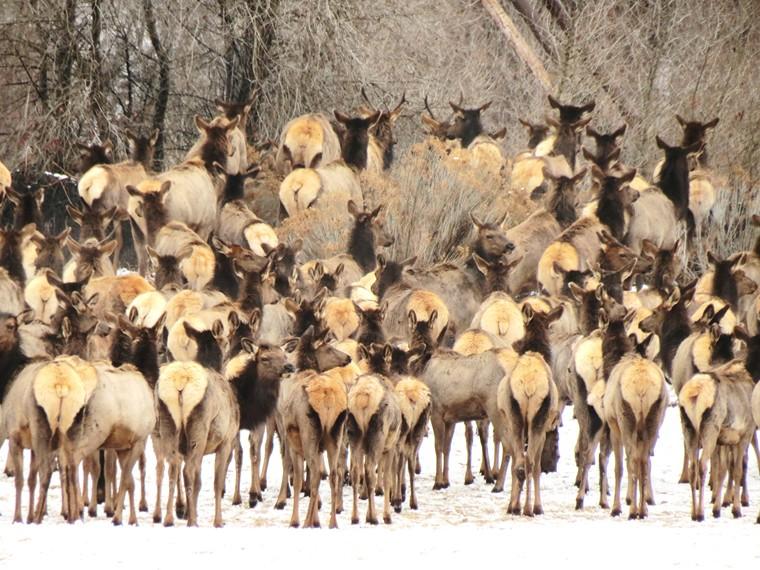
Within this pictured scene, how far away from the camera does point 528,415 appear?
46.1 feet

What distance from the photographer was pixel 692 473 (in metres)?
13.7

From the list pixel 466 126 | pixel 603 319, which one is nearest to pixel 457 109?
pixel 466 126

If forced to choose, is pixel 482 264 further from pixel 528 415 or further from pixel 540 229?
pixel 528 415

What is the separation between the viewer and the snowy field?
11.1 meters

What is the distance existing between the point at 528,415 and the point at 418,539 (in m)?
2.29

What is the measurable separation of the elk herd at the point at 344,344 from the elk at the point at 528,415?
0.07 ft

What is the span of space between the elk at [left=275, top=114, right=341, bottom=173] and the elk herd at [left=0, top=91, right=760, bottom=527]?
0.11 feet

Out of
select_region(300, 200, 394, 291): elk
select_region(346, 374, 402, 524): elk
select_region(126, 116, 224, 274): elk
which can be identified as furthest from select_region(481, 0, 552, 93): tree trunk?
select_region(346, 374, 402, 524): elk

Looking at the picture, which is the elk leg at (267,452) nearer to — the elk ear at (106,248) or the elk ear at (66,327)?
the elk ear at (66,327)

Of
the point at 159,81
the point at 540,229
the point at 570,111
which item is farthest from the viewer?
the point at 159,81

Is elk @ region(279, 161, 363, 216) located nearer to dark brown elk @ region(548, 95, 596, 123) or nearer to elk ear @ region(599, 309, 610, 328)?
dark brown elk @ region(548, 95, 596, 123)

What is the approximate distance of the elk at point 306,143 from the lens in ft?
76.6

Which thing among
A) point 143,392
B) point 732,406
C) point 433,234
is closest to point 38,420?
point 143,392

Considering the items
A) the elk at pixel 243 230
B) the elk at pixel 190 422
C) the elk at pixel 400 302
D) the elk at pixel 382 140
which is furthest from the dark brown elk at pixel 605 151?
the elk at pixel 190 422
